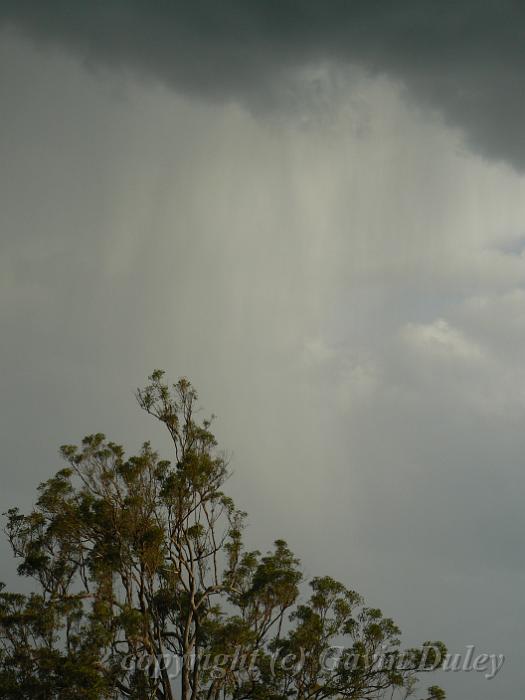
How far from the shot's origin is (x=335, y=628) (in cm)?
2823

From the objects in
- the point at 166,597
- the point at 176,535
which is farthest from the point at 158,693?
the point at 176,535

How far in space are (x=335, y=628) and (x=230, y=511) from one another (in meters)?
6.03

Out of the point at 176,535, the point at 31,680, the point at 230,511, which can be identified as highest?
the point at 230,511

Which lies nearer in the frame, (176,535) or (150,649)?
(150,649)

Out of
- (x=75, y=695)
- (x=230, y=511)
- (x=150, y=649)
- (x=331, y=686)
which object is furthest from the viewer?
(x=230, y=511)

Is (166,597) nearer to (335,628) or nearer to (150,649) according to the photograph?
(150,649)

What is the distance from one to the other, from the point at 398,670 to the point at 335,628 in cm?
308

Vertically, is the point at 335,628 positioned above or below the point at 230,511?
below

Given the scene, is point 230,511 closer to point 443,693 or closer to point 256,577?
point 256,577

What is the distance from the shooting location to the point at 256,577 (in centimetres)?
2822

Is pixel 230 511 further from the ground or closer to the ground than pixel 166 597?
further from the ground

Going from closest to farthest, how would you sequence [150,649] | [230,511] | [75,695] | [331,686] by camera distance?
[75,695], [150,649], [331,686], [230,511]

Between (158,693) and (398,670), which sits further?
(398,670)

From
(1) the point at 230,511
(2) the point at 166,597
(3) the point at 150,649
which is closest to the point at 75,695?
(3) the point at 150,649
